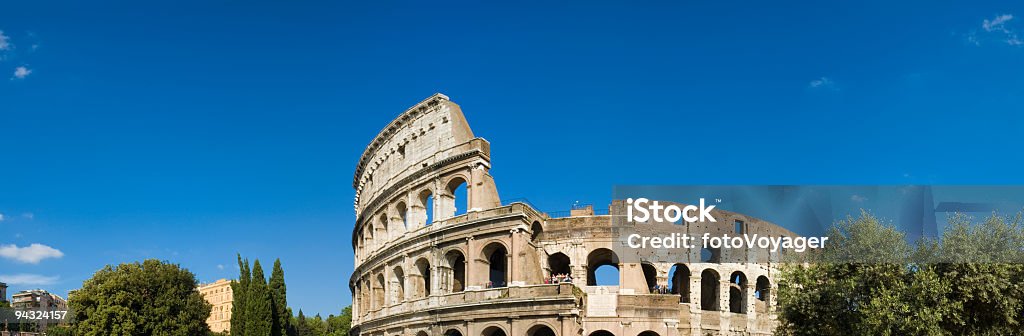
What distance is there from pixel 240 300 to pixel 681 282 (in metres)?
27.5

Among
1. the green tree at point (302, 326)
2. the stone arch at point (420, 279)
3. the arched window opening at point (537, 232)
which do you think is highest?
the arched window opening at point (537, 232)

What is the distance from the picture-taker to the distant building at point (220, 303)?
133363 mm

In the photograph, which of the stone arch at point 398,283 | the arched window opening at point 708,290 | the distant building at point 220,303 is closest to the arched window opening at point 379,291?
the stone arch at point 398,283

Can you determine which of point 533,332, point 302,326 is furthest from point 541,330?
point 302,326

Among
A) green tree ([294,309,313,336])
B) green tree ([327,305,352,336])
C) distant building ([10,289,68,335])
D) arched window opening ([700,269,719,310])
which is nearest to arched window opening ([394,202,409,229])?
arched window opening ([700,269,719,310])

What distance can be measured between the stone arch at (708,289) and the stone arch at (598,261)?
5482mm

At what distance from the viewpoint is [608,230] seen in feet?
137

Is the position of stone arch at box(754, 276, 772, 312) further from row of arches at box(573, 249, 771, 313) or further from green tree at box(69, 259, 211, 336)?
green tree at box(69, 259, 211, 336)

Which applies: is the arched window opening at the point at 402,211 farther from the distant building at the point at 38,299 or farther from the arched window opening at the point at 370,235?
the distant building at the point at 38,299

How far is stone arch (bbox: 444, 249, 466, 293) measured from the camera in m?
41.8

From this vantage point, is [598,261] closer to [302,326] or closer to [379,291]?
[379,291]

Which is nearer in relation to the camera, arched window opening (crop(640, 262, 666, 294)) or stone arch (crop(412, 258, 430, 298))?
stone arch (crop(412, 258, 430, 298))

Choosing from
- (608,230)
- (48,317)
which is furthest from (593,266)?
(48,317)

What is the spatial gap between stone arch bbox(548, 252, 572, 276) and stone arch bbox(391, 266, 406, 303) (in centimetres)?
842
